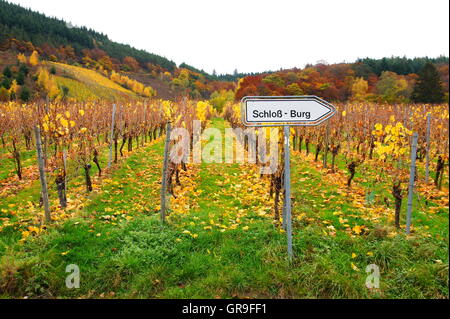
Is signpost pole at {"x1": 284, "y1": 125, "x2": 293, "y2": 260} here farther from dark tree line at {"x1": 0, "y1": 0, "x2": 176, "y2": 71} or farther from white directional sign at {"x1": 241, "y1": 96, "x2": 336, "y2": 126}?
dark tree line at {"x1": 0, "y1": 0, "x2": 176, "y2": 71}

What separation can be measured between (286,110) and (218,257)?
2305mm

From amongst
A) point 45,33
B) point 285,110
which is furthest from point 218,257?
point 45,33

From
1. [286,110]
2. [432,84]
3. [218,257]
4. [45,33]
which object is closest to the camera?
[286,110]

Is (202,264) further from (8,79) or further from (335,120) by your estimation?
(8,79)

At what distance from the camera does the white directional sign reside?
3543mm

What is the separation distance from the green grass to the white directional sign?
1905 mm

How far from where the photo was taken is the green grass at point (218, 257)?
3.37 metres

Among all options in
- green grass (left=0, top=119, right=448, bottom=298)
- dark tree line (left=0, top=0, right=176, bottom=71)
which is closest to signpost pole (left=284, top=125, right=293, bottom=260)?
green grass (left=0, top=119, right=448, bottom=298)

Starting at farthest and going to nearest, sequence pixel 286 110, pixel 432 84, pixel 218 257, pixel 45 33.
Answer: pixel 45 33 → pixel 218 257 → pixel 432 84 → pixel 286 110

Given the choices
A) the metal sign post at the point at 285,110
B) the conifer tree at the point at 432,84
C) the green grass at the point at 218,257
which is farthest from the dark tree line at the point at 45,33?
the conifer tree at the point at 432,84

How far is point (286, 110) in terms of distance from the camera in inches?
140

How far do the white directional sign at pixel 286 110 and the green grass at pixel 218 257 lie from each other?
1.91 metres

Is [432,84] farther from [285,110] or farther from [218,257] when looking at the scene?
[218,257]

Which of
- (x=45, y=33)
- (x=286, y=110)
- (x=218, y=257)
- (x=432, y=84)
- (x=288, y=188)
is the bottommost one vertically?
(x=218, y=257)
